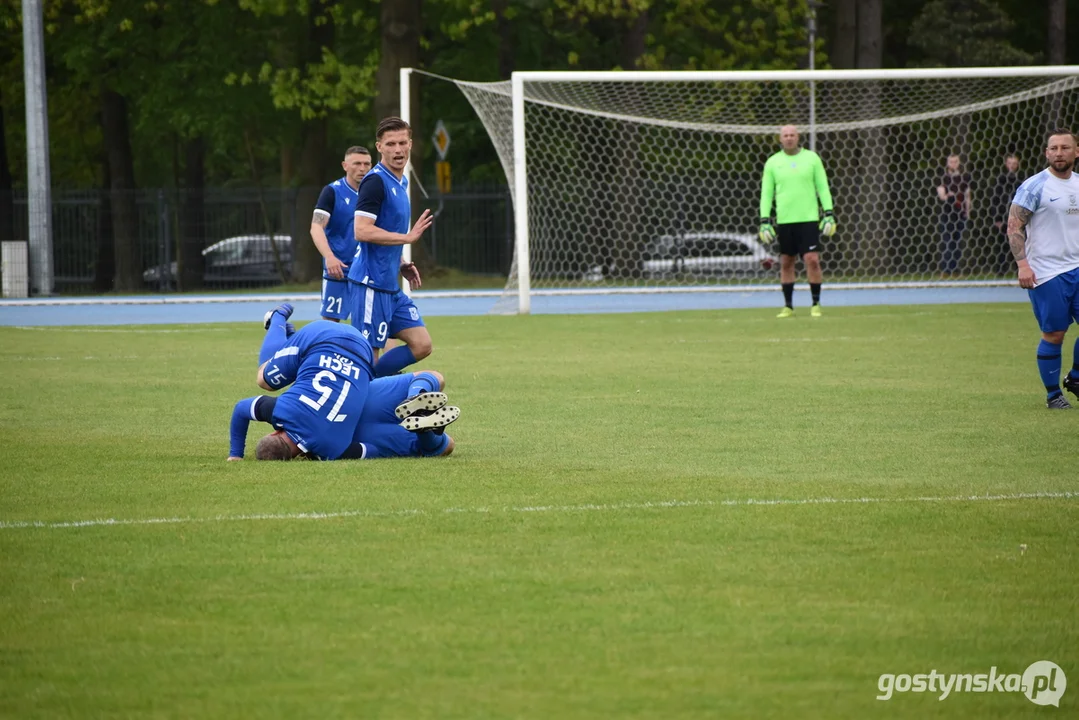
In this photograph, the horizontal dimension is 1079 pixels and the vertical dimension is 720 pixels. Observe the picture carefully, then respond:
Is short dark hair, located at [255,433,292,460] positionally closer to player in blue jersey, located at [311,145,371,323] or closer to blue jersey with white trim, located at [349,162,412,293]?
blue jersey with white trim, located at [349,162,412,293]

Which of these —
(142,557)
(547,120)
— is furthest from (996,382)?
(547,120)

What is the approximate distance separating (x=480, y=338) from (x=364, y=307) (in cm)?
754

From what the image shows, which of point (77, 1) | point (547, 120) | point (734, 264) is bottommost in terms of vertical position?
point (734, 264)

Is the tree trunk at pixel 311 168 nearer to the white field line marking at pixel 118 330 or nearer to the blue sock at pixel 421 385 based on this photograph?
the white field line marking at pixel 118 330

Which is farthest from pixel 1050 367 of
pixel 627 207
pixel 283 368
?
pixel 627 207

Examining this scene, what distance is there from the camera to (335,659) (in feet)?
15.1

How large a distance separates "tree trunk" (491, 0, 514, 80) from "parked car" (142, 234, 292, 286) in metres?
6.26

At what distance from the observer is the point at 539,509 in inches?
274

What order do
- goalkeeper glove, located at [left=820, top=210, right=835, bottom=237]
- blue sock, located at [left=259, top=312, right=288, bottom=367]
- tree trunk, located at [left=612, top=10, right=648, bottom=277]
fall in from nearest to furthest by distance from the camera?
blue sock, located at [left=259, top=312, right=288, bottom=367] < goalkeeper glove, located at [left=820, top=210, right=835, bottom=237] < tree trunk, located at [left=612, top=10, right=648, bottom=277]

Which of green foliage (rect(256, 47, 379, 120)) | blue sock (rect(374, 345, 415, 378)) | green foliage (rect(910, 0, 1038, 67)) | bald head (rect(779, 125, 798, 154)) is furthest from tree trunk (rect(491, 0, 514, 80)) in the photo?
blue sock (rect(374, 345, 415, 378))

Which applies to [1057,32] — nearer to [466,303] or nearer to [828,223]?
[466,303]

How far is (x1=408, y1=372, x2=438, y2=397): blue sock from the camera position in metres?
8.46

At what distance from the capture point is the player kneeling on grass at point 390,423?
27.0 feet

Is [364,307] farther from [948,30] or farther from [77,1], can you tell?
[948,30]
